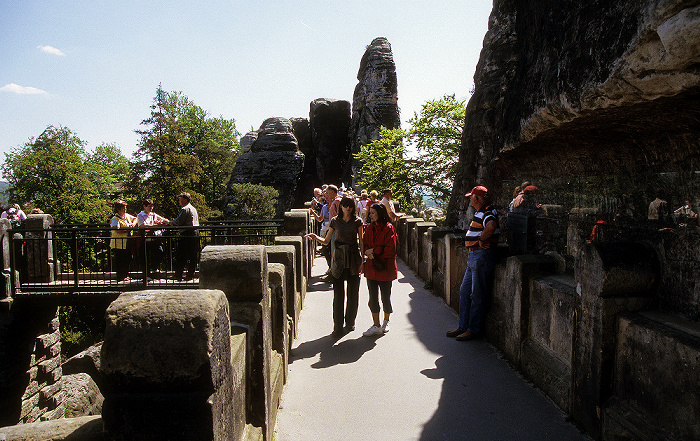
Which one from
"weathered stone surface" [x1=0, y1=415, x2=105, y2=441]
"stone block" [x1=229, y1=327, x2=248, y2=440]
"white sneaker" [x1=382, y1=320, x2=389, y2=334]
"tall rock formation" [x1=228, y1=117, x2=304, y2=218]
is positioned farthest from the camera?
"tall rock formation" [x1=228, y1=117, x2=304, y2=218]

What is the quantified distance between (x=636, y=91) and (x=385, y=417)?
12.0ft

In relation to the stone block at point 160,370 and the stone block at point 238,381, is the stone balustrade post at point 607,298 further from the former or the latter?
the stone block at point 160,370

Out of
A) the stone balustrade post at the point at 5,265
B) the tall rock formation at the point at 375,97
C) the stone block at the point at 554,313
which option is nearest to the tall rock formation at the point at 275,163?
the tall rock formation at the point at 375,97

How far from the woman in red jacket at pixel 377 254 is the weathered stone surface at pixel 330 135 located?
130ft

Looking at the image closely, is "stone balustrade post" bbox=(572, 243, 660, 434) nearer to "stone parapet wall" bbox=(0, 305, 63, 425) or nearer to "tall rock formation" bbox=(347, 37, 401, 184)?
"stone parapet wall" bbox=(0, 305, 63, 425)

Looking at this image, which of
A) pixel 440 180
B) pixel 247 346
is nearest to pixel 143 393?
pixel 247 346

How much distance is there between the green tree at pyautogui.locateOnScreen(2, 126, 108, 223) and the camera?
111ft

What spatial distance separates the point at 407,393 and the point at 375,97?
38186 millimetres

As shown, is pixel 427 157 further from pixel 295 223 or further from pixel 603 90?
pixel 603 90

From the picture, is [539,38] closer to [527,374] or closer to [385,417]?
[527,374]

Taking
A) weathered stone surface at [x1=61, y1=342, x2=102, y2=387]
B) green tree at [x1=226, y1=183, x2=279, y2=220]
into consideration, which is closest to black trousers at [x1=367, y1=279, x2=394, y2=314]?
weathered stone surface at [x1=61, y1=342, x2=102, y2=387]

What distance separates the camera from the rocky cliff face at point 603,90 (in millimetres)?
3686

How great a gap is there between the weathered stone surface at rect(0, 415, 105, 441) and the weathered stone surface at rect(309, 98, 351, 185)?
145 feet

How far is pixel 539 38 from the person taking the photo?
685 centimetres
